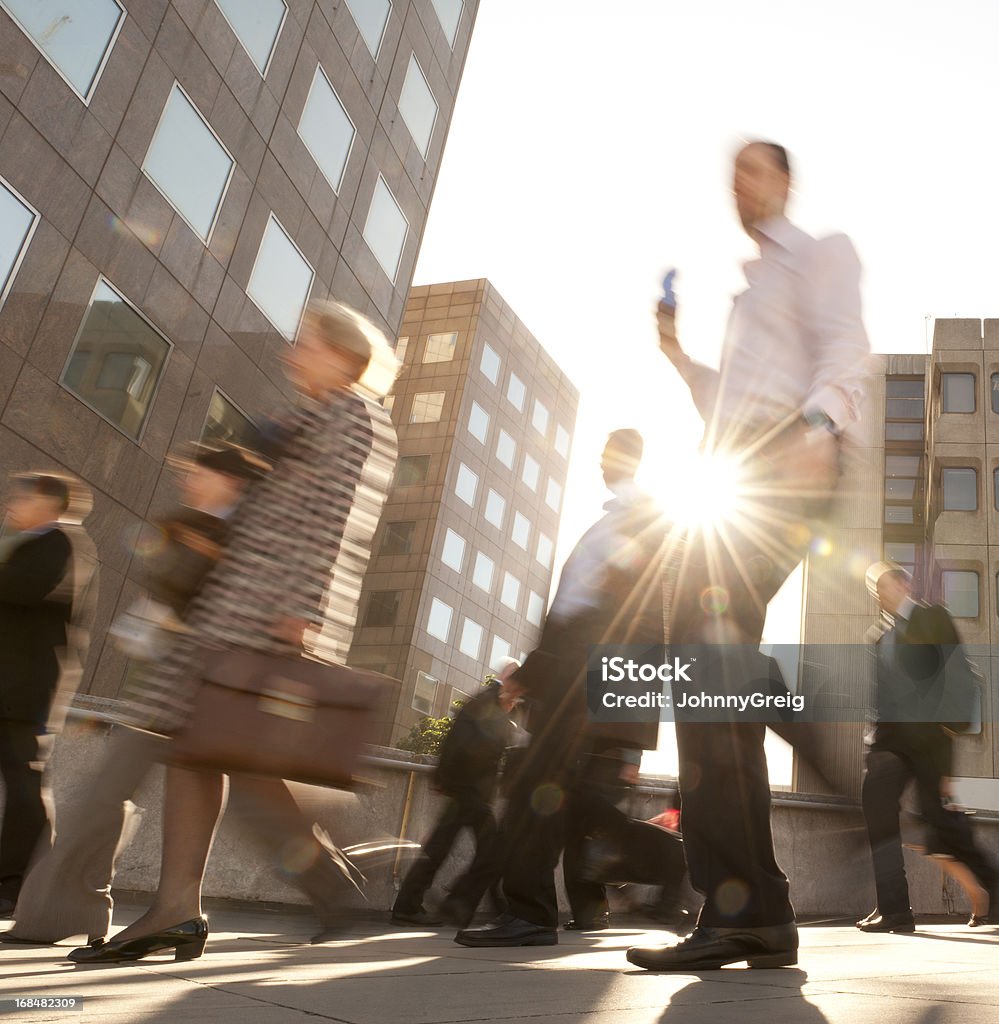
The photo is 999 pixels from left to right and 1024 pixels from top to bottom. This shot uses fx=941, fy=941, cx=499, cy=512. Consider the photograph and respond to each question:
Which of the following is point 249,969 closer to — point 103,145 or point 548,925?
point 548,925

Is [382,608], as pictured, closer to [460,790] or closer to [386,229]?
[386,229]

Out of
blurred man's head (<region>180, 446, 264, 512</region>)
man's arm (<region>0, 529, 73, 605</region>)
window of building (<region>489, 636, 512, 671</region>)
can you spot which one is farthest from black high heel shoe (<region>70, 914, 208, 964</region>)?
window of building (<region>489, 636, 512, 671</region>)

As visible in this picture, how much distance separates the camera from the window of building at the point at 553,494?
52.2 m

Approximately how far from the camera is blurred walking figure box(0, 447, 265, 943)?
8.74 feet

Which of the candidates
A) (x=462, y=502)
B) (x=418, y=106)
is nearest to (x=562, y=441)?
(x=462, y=502)

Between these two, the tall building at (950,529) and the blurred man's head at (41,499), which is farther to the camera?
the tall building at (950,529)

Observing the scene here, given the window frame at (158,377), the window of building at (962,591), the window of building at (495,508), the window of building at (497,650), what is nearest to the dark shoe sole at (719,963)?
the window frame at (158,377)

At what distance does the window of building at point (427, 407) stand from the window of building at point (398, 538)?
5576 mm

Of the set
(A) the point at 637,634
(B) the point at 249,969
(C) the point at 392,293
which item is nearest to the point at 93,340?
(C) the point at 392,293

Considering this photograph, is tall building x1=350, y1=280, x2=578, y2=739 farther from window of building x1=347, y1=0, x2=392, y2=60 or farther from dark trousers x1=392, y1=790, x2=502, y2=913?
dark trousers x1=392, y1=790, x2=502, y2=913

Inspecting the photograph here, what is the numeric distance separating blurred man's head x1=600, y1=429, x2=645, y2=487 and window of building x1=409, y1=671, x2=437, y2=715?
36.3 meters

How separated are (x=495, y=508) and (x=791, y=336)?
44.8m

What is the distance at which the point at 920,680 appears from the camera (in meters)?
4.68

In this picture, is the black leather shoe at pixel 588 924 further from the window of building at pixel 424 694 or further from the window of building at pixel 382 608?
the window of building at pixel 382 608
